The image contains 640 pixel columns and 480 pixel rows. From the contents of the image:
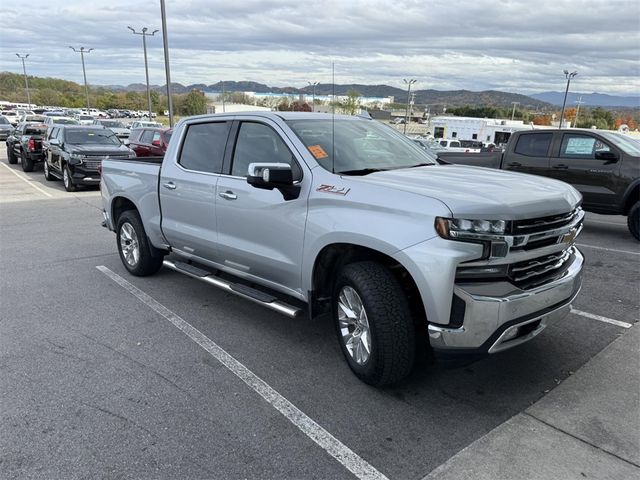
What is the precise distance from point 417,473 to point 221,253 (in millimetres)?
2688

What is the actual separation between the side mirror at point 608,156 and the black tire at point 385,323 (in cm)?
716

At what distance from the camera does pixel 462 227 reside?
2.97 meters

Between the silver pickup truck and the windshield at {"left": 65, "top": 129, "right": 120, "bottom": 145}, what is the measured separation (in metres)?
11.0

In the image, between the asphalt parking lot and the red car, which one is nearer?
the asphalt parking lot

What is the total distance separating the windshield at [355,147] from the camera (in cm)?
399

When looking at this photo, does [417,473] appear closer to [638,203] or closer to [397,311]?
[397,311]

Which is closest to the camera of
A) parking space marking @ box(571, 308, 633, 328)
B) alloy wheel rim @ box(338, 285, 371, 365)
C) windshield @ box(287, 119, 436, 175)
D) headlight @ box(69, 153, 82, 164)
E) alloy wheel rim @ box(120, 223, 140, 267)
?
alloy wheel rim @ box(338, 285, 371, 365)

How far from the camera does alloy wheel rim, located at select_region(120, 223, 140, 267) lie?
607cm

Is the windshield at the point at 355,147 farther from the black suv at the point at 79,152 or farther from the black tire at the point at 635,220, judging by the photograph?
the black suv at the point at 79,152

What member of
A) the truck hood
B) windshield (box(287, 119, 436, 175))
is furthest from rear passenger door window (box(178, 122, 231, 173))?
the truck hood

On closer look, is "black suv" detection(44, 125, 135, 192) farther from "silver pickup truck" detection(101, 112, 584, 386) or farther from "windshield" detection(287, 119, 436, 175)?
"windshield" detection(287, 119, 436, 175)

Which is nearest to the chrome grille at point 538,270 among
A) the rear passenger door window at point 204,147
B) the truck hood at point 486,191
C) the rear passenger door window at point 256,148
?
the truck hood at point 486,191

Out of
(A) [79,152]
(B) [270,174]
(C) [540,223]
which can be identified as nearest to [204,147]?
(B) [270,174]

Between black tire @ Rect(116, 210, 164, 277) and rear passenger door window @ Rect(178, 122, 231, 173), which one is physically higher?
rear passenger door window @ Rect(178, 122, 231, 173)
